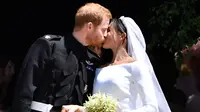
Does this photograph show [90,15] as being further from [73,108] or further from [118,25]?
[73,108]

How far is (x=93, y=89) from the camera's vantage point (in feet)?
10.6

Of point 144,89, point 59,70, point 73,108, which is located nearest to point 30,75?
point 59,70

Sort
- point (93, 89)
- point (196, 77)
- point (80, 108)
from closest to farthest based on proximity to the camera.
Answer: point (80, 108)
point (93, 89)
point (196, 77)

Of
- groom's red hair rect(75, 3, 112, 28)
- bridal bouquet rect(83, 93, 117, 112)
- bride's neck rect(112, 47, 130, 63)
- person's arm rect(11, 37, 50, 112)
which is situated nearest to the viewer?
bridal bouquet rect(83, 93, 117, 112)

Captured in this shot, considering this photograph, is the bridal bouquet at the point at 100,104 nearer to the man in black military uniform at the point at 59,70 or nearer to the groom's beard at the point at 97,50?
the man in black military uniform at the point at 59,70

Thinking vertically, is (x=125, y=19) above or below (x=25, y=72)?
above

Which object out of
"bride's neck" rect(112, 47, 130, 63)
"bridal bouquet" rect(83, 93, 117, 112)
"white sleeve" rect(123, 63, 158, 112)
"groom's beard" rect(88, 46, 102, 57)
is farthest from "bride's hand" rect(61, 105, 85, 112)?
"groom's beard" rect(88, 46, 102, 57)

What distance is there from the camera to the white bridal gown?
3137 mm

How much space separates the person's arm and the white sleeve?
583mm

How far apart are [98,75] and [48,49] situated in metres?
0.38

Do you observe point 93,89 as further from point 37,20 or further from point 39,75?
point 37,20

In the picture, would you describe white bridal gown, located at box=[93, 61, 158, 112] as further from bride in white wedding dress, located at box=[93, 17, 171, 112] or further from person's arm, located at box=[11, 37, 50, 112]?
person's arm, located at box=[11, 37, 50, 112]

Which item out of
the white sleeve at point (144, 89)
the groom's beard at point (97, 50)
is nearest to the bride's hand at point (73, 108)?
the white sleeve at point (144, 89)

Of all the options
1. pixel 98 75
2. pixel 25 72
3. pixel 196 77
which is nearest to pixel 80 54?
pixel 98 75
